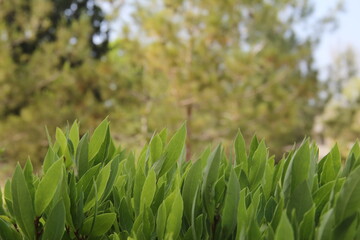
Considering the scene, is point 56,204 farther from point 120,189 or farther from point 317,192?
point 317,192

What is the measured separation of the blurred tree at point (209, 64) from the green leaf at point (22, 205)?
11888 millimetres

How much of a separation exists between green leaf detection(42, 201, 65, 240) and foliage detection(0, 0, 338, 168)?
869 centimetres

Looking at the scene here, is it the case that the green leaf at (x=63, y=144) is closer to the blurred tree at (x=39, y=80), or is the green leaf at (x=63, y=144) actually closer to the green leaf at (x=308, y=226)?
the green leaf at (x=308, y=226)

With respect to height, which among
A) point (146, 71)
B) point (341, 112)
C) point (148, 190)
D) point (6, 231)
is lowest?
point (341, 112)

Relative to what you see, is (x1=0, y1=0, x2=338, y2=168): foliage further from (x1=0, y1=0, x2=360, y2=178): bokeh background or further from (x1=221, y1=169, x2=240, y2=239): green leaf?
(x1=221, y1=169, x2=240, y2=239): green leaf

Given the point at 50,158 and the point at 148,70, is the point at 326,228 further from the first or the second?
the point at 148,70

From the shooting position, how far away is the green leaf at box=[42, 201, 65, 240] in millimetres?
915

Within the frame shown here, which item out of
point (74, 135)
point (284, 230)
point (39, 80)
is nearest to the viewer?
point (284, 230)

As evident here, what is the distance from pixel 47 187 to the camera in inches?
38.1

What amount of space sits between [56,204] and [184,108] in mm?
13474

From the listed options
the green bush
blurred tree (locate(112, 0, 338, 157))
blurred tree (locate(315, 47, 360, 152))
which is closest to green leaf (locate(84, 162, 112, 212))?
the green bush

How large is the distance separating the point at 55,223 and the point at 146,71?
13322 mm

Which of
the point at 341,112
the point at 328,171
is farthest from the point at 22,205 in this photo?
the point at 341,112

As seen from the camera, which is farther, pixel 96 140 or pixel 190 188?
pixel 96 140
